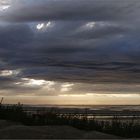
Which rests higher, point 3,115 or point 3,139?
point 3,115

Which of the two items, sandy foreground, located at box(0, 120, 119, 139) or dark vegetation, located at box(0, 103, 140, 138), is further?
dark vegetation, located at box(0, 103, 140, 138)

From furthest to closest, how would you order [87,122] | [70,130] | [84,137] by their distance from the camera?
[87,122] → [70,130] → [84,137]

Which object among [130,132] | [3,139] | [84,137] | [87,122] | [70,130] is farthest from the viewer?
[87,122]

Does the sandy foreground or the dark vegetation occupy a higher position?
the dark vegetation

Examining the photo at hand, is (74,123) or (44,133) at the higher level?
(74,123)

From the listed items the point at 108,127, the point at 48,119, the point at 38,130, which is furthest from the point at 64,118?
the point at 38,130

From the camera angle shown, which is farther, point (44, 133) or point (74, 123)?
point (74, 123)

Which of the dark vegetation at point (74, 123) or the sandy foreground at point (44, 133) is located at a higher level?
the dark vegetation at point (74, 123)

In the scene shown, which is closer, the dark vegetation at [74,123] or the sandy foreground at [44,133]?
the sandy foreground at [44,133]

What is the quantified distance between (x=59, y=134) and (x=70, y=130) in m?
0.83

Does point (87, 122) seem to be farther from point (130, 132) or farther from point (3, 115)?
point (3, 115)

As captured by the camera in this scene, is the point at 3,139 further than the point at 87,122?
No

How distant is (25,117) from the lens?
19844 mm

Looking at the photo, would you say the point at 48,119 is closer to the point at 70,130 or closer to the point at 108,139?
the point at 70,130
